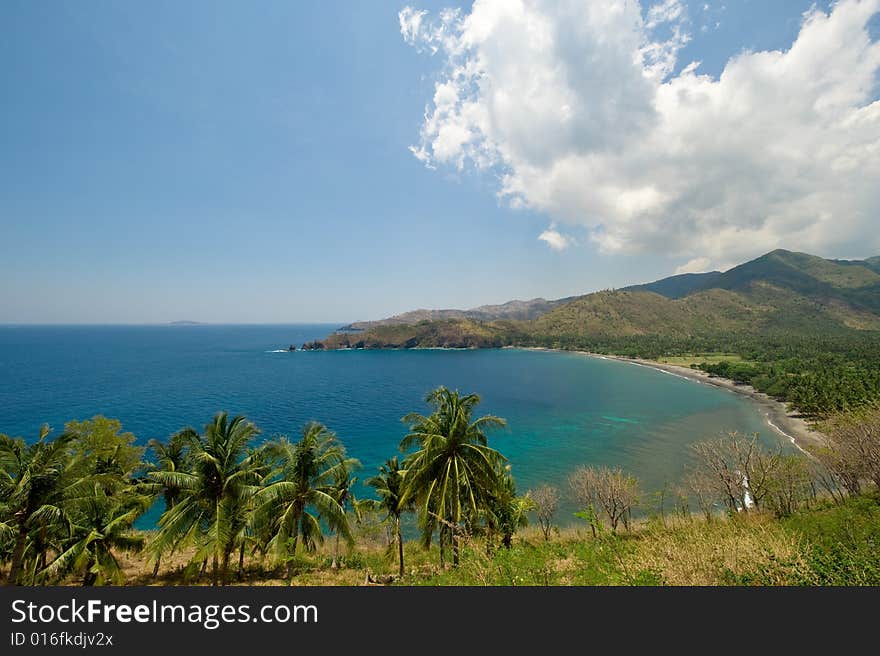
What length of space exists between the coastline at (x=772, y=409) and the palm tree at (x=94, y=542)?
229 ft

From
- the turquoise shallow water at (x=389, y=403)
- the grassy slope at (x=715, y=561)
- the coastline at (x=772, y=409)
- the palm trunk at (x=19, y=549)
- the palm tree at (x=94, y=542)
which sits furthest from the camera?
the coastline at (x=772, y=409)

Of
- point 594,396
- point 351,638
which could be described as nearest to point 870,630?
point 351,638

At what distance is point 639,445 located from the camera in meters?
58.3

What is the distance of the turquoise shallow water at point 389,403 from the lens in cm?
5675

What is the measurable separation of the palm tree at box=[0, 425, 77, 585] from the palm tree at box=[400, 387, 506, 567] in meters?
15.9

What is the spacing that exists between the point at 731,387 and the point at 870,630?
130 meters

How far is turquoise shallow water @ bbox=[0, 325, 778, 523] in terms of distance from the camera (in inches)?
2234

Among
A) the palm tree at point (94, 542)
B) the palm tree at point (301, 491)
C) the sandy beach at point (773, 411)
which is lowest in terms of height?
the sandy beach at point (773, 411)

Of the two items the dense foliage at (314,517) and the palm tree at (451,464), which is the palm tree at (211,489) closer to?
the dense foliage at (314,517)

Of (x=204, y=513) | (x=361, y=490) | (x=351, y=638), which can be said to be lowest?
(x=361, y=490)

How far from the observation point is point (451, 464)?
54.1ft

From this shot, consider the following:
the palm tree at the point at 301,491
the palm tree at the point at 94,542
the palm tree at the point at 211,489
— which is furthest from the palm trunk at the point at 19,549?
the palm tree at the point at 301,491

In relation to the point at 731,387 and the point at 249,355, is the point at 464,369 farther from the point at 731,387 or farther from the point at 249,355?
the point at 249,355

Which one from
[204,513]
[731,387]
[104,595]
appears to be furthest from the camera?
[731,387]
